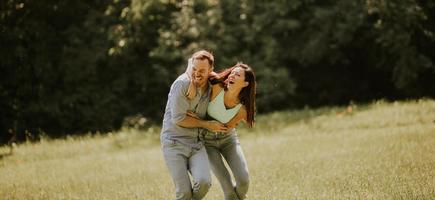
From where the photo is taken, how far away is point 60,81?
61.3 feet

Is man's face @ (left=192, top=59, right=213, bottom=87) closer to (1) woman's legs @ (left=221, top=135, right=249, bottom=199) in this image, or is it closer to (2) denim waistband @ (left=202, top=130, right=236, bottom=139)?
(2) denim waistband @ (left=202, top=130, right=236, bottom=139)

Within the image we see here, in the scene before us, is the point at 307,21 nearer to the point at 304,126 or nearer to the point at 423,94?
the point at 423,94

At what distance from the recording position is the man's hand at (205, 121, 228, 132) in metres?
6.30

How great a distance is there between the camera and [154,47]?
1906cm

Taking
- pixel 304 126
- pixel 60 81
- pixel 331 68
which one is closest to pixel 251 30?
pixel 331 68

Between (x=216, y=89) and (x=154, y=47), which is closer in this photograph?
(x=216, y=89)

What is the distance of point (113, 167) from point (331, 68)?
39.0ft

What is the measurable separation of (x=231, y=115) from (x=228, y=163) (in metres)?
0.61

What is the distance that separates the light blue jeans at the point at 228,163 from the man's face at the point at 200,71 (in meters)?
0.75

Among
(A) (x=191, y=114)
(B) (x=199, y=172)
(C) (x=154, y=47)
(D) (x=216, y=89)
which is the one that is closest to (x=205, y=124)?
(A) (x=191, y=114)

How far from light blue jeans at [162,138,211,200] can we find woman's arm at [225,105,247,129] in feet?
1.40

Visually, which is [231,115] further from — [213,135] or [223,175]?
[223,175]

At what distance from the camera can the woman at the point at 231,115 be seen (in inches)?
253

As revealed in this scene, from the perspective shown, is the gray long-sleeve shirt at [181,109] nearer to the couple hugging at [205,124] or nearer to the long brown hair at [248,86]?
the couple hugging at [205,124]
